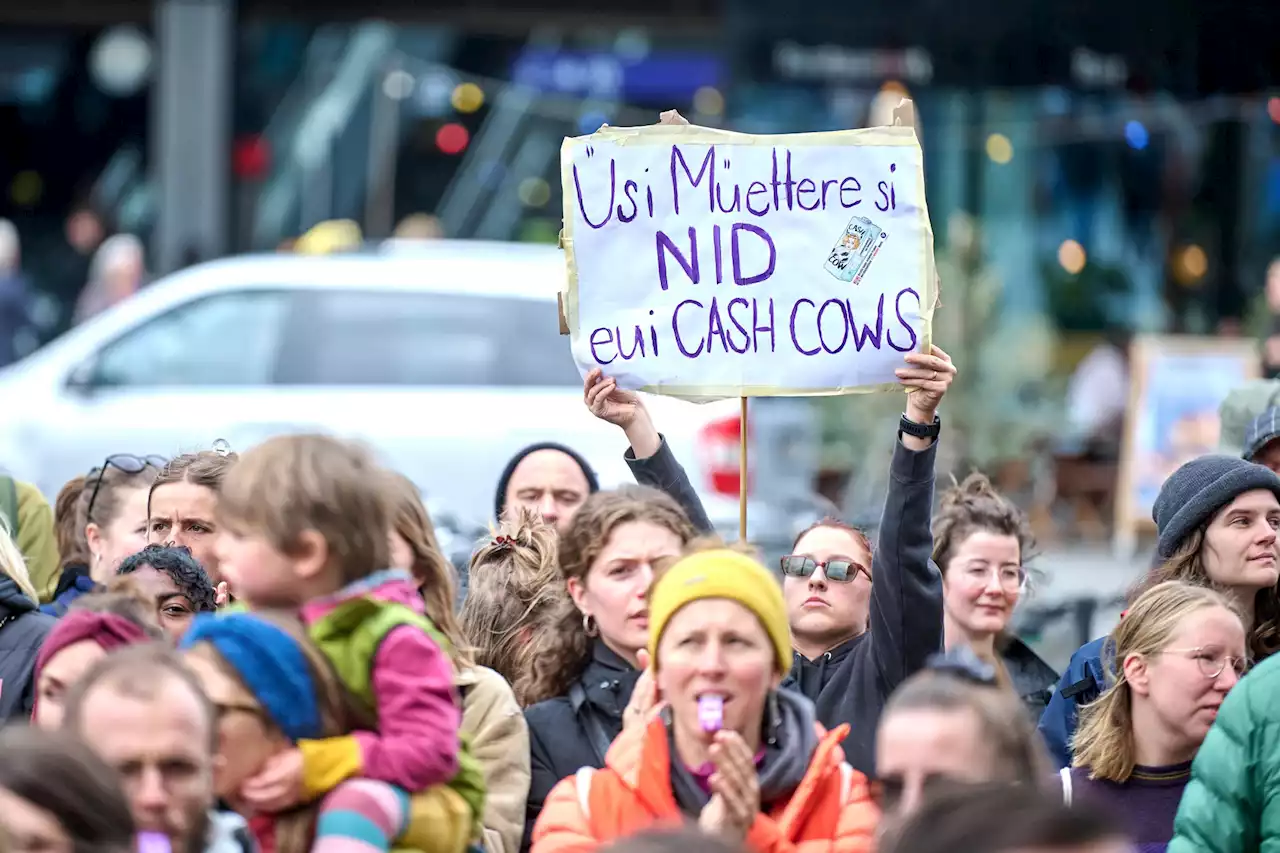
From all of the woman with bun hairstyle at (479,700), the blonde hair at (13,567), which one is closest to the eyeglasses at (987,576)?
the woman with bun hairstyle at (479,700)

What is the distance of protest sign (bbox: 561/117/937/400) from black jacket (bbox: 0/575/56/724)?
4.92ft

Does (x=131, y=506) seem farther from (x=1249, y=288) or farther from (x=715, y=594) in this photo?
(x=1249, y=288)

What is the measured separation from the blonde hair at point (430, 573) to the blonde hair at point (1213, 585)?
211 cm

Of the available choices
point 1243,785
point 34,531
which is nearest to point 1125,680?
point 1243,785

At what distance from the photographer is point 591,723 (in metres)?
4.97

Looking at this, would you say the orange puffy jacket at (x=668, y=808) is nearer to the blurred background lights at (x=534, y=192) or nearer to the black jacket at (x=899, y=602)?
the black jacket at (x=899, y=602)

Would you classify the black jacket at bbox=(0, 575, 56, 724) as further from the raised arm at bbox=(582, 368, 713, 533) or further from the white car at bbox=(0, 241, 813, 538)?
→ the white car at bbox=(0, 241, 813, 538)

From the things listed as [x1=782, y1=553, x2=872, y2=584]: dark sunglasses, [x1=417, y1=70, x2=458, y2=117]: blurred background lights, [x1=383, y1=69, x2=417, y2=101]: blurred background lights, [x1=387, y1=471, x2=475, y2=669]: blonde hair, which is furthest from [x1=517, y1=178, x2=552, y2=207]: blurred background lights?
[x1=387, y1=471, x2=475, y2=669]: blonde hair

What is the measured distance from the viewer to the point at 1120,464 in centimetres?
1661

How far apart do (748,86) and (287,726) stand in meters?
13.4

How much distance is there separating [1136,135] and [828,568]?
13324 mm

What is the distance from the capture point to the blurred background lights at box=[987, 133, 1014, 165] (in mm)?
18016

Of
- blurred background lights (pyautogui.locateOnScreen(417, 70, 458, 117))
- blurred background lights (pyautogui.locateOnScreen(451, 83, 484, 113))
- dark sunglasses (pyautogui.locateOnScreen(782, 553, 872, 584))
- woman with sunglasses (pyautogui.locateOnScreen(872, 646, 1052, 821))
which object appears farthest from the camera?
blurred background lights (pyautogui.locateOnScreen(451, 83, 484, 113))

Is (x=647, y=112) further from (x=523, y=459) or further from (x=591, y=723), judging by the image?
(x=591, y=723)
